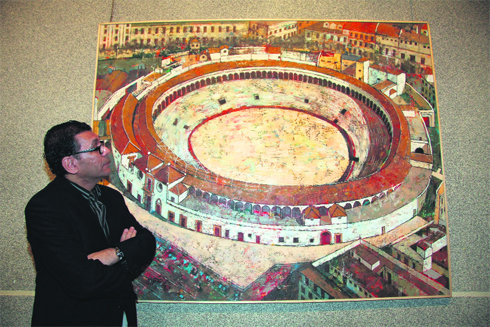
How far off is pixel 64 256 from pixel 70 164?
0.43 meters

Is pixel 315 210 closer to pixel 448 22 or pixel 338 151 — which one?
pixel 338 151

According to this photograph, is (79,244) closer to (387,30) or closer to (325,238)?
(325,238)

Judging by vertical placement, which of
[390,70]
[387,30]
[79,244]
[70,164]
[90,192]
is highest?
[387,30]

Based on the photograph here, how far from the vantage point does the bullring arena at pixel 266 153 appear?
93.4 inches

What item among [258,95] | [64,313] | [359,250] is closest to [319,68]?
[258,95]

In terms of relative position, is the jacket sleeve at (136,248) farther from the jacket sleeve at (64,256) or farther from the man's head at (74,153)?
the man's head at (74,153)

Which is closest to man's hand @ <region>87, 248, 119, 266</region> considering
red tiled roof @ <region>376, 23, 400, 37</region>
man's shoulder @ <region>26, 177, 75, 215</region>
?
man's shoulder @ <region>26, 177, 75, 215</region>

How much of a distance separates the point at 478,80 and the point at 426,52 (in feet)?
1.39

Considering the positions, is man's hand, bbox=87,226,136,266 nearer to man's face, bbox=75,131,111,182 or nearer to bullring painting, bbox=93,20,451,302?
man's face, bbox=75,131,111,182

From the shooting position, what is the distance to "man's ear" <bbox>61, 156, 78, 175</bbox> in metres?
1.78

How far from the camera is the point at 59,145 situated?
1.76 meters

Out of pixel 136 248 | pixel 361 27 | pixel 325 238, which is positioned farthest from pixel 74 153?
pixel 361 27

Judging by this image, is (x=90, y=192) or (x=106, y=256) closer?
(x=106, y=256)

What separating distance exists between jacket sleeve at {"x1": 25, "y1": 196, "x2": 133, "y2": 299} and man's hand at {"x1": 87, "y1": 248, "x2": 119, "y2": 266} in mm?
41
